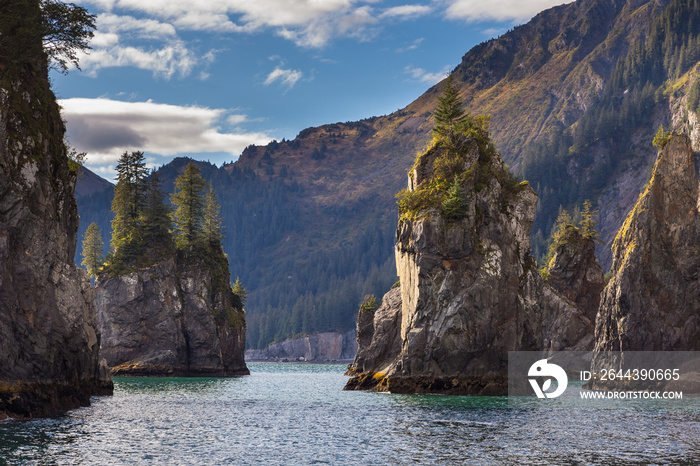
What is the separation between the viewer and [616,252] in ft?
288

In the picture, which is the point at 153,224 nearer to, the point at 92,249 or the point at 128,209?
the point at 128,209

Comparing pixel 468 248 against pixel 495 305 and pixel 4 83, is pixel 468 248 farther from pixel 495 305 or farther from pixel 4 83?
pixel 4 83

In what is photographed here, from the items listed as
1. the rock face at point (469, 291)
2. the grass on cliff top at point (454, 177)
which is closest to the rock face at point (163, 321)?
the rock face at point (469, 291)

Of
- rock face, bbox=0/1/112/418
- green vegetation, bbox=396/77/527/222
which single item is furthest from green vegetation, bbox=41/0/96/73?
green vegetation, bbox=396/77/527/222

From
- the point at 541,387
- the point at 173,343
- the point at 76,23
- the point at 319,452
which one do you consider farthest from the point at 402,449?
the point at 173,343

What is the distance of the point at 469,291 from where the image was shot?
74.4 m

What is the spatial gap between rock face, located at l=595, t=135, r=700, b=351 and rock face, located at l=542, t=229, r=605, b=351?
1529 inches

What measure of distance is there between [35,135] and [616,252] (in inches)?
2708

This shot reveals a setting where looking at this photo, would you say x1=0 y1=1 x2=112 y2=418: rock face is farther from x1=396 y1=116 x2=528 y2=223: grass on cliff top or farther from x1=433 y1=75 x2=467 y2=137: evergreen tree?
x1=433 y1=75 x2=467 y2=137: evergreen tree

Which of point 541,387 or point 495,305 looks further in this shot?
point 541,387

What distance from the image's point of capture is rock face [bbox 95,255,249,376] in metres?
111

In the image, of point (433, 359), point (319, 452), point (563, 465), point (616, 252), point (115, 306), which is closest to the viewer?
point (563, 465)

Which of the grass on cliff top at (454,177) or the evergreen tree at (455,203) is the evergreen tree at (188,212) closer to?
the grass on cliff top at (454,177)

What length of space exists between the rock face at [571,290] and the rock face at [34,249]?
87138 millimetres
